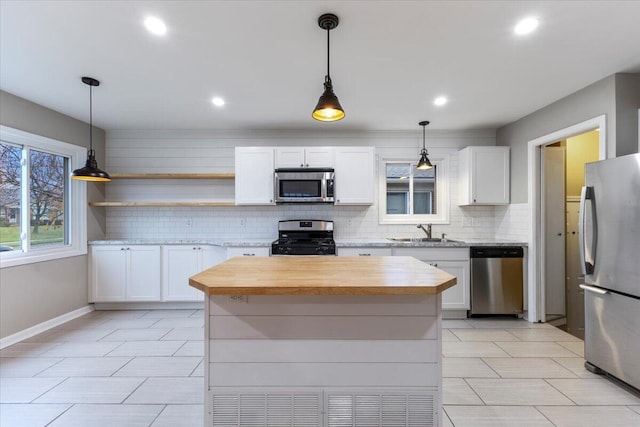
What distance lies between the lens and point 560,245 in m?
3.84

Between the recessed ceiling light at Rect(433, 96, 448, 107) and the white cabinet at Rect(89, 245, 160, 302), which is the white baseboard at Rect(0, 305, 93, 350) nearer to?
the white cabinet at Rect(89, 245, 160, 302)

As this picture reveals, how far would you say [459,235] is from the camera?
4.52m

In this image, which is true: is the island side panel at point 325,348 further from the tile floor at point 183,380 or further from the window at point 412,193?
the window at point 412,193

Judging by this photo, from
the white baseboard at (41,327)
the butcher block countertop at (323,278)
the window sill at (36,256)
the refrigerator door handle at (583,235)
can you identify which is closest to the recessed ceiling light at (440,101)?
the refrigerator door handle at (583,235)

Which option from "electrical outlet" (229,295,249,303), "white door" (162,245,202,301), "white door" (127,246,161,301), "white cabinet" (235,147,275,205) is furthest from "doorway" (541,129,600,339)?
"white door" (127,246,161,301)

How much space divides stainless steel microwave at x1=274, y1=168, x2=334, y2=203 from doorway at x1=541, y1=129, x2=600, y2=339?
2547mm

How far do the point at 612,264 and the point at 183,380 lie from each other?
338 centimetres

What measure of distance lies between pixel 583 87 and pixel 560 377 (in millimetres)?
2611

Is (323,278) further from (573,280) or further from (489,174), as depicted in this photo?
(573,280)

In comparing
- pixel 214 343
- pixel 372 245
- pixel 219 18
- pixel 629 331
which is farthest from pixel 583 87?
pixel 214 343

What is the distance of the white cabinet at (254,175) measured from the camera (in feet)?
13.5

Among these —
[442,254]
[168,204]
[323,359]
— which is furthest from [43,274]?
[442,254]

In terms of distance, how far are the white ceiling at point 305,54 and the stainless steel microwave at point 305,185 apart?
0.77 meters

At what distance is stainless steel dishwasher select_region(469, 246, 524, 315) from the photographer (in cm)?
378
